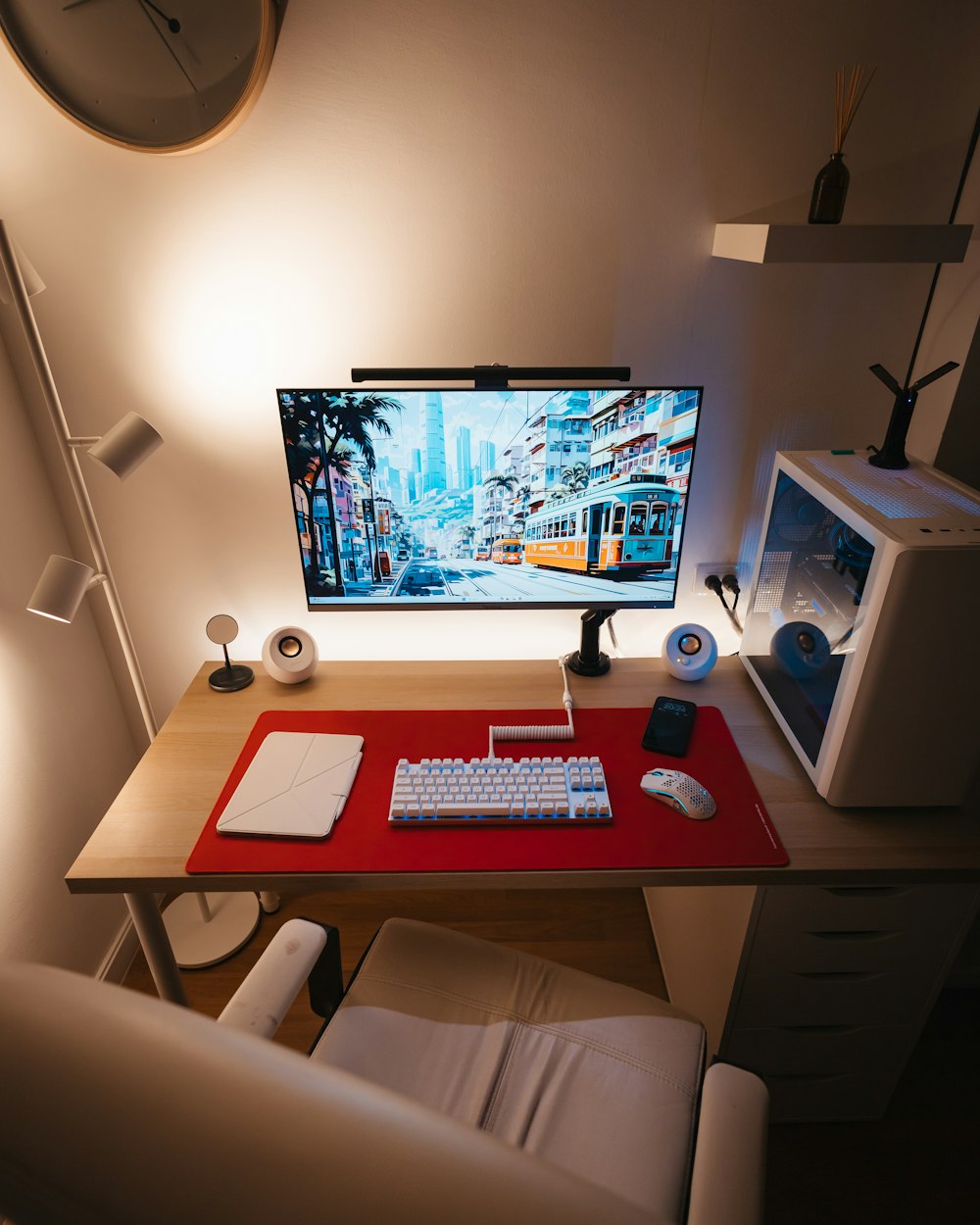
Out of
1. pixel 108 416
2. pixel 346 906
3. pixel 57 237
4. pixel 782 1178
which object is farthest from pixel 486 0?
pixel 782 1178

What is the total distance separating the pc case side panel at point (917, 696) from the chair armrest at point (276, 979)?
2.89 ft

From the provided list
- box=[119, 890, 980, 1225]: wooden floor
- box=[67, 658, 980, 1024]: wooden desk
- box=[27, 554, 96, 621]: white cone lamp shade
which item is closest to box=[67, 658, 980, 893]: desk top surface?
box=[67, 658, 980, 1024]: wooden desk

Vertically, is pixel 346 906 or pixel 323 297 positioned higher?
pixel 323 297

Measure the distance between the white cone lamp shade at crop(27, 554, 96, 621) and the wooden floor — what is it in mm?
988

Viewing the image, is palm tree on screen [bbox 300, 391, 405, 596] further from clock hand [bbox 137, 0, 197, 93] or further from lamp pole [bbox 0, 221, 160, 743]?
clock hand [bbox 137, 0, 197, 93]

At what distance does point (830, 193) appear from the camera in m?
1.31

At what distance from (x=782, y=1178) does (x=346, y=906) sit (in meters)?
1.14

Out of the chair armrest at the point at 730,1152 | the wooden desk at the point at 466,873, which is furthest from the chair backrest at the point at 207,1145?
the wooden desk at the point at 466,873

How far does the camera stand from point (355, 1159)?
1.00 ft

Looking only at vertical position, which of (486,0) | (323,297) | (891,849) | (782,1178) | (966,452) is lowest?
(782,1178)

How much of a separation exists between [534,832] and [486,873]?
118mm

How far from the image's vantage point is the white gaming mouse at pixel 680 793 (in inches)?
50.5

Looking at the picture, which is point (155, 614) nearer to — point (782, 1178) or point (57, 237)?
point (57, 237)

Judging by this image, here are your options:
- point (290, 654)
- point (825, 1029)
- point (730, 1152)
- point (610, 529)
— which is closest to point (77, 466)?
point (290, 654)
